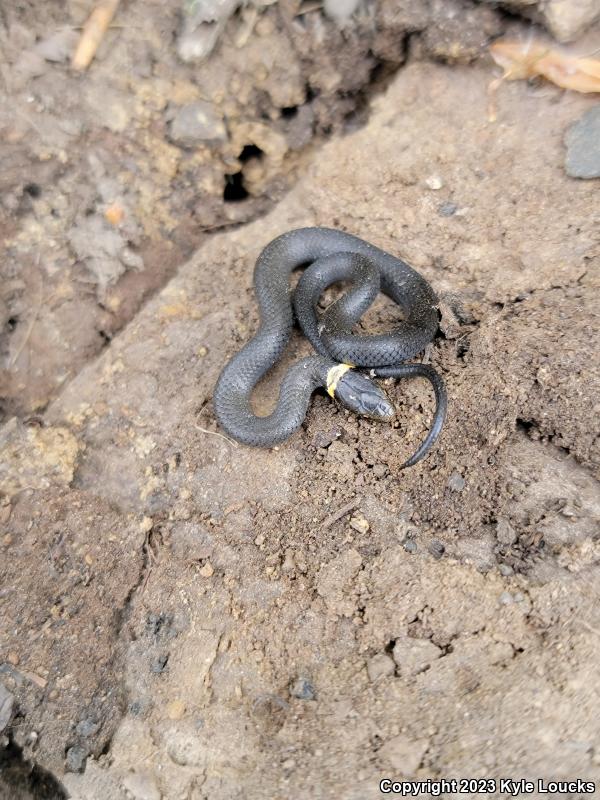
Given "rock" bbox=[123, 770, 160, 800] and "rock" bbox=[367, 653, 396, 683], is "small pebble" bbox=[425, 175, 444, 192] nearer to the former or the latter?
"rock" bbox=[367, 653, 396, 683]

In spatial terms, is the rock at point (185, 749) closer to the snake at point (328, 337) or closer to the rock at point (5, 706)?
the rock at point (5, 706)

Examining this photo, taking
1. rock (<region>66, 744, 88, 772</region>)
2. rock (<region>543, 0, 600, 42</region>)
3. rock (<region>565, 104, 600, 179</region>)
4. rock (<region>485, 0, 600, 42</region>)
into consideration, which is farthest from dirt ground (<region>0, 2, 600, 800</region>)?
rock (<region>543, 0, 600, 42</region>)

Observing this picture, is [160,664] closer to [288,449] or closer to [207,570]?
[207,570]

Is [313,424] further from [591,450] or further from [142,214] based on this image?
[142,214]

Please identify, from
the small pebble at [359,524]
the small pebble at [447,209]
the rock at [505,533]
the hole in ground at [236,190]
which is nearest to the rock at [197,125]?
the hole in ground at [236,190]

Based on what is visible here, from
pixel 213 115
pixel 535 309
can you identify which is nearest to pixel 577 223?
pixel 535 309
